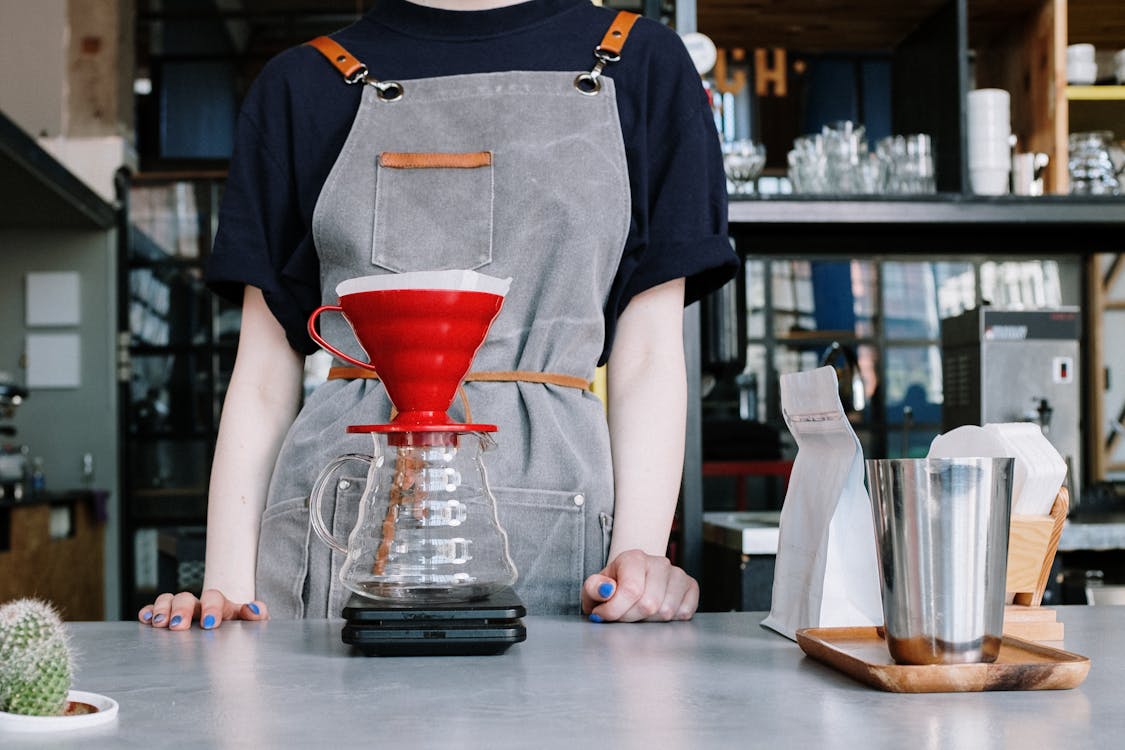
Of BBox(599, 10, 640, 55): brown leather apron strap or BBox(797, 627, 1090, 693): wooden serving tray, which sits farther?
BBox(599, 10, 640, 55): brown leather apron strap

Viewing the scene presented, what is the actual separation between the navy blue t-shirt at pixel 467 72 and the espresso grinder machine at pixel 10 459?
15.3 feet

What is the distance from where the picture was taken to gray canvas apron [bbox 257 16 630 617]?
1225 millimetres

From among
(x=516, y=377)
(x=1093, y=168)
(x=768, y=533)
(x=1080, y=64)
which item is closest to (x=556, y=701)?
(x=516, y=377)

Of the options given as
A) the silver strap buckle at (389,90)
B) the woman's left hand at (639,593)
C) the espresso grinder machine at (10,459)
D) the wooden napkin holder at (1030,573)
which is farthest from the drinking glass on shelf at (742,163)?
the espresso grinder machine at (10,459)

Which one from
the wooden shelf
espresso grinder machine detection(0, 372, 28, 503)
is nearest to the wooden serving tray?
the wooden shelf

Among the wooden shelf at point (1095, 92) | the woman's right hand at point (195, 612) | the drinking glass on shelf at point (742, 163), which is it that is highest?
the wooden shelf at point (1095, 92)

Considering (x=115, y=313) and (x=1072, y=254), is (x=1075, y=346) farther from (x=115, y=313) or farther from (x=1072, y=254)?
(x=115, y=313)

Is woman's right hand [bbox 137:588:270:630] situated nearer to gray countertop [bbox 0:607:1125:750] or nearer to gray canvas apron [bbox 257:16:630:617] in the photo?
gray countertop [bbox 0:607:1125:750]

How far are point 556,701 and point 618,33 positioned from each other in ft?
2.95

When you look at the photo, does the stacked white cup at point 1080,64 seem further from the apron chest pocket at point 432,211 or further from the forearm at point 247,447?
the forearm at point 247,447

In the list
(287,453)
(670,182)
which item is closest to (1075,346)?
(670,182)

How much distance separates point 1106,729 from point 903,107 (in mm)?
2894

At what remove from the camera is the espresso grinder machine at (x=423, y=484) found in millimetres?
826

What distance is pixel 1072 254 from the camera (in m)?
3.72
